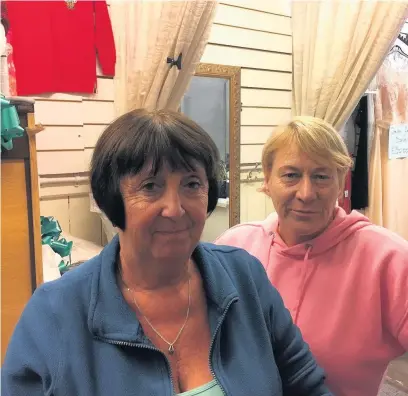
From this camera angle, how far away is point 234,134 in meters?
3.07

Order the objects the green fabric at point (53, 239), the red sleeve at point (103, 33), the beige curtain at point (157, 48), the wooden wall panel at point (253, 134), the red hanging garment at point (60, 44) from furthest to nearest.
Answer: the wooden wall panel at point (253, 134)
the red sleeve at point (103, 33)
the red hanging garment at point (60, 44)
the beige curtain at point (157, 48)
the green fabric at point (53, 239)

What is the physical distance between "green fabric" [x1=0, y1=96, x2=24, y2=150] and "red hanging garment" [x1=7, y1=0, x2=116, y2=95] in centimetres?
105

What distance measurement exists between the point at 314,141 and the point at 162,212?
610mm

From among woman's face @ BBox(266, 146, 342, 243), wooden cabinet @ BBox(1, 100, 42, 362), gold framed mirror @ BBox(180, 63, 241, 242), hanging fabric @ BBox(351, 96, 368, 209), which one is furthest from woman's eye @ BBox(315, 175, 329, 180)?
hanging fabric @ BBox(351, 96, 368, 209)

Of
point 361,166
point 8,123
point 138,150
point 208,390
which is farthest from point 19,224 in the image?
point 361,166

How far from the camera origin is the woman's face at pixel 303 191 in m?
1.29

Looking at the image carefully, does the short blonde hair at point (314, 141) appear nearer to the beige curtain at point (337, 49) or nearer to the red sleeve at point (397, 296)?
the red sleeve at point (397, 296)

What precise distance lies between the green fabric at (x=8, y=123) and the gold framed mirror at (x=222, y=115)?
1.55m

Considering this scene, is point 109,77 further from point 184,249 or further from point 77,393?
point 77,393

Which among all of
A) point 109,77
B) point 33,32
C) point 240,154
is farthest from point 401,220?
point 33,32

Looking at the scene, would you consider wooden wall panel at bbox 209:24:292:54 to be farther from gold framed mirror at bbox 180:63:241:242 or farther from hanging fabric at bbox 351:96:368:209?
hanging fabric at bbox 351:96:368:209

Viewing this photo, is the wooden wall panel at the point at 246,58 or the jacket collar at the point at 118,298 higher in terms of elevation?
the wooden wall panel at the point at 246,58

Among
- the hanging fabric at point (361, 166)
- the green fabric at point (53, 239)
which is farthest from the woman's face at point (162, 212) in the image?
the hanging fabric at point (361, 166)

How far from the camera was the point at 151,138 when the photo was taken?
85cm
